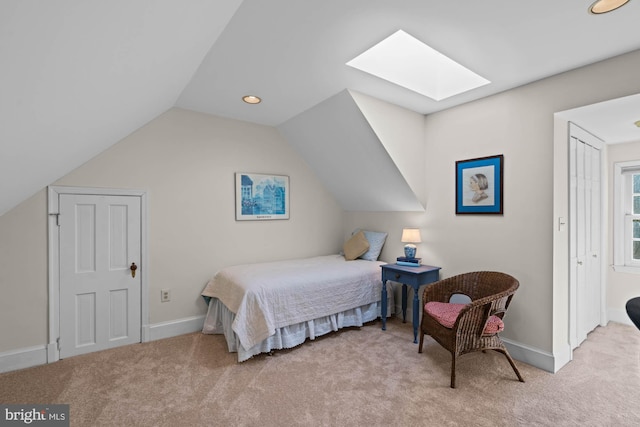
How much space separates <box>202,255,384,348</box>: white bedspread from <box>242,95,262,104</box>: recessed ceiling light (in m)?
1.81

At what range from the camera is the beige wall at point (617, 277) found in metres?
3.42

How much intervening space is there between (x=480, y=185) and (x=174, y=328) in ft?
11.7

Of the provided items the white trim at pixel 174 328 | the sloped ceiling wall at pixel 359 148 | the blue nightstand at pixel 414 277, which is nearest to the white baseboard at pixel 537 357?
the blue nightstand at pixel 414 277

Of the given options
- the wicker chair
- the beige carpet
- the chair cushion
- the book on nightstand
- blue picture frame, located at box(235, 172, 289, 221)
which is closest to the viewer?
the beige carpet

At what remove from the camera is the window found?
11.4 feet

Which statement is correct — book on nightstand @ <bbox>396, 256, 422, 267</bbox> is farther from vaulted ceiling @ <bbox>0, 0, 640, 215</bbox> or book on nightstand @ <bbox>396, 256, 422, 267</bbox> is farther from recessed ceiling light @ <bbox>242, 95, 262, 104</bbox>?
recessed ceiling light @ <bbox>242, 95, 262, 104</bbox>

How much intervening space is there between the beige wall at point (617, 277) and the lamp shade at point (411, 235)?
7.49 feet

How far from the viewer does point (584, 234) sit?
2.98m

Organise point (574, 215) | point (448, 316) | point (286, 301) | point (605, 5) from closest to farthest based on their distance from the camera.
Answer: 1. point (605, 5)
2. point (448, 316)
3. point (574, 215)
4. point (286, 301)

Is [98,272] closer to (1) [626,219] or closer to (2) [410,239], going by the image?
(2) [410,239]

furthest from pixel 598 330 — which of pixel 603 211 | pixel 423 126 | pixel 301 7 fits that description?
pixel 301 7

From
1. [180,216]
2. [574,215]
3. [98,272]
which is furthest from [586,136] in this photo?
[98,272]

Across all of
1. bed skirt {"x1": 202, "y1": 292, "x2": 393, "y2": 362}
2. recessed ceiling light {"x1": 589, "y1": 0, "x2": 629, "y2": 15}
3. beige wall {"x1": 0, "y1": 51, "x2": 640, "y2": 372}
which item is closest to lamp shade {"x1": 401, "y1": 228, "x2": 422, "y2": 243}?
beige wall {"x1": 0, "y1": 51, "x2": 640, "y2": 372}

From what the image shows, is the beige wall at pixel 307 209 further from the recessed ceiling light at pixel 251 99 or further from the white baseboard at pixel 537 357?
the recessed ceiling light at pixel 251 99
